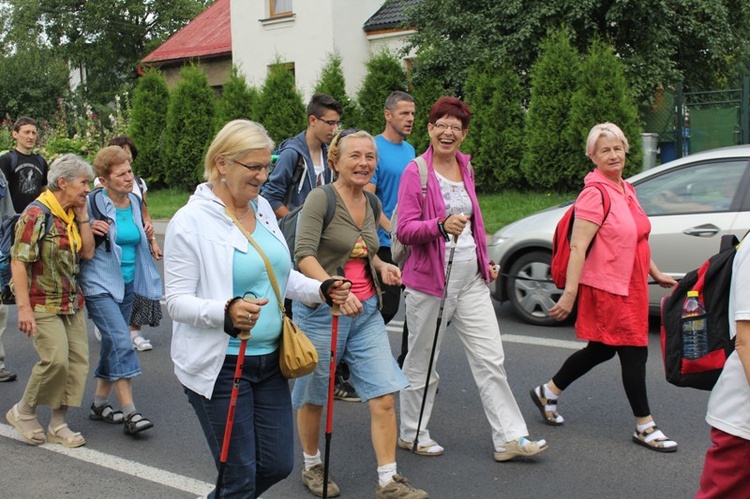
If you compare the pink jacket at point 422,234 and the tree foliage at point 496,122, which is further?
the tree foliage at point 496,122

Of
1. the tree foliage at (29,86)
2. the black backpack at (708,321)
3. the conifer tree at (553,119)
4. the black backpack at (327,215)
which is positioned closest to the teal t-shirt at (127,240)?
the black backpack at (327,215)

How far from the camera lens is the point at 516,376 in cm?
628

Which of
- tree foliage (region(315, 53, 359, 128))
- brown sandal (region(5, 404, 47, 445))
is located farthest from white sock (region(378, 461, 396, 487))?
tree foliage (region(315, 53, 359, 128))

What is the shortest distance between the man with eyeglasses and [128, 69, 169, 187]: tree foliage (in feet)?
58.6

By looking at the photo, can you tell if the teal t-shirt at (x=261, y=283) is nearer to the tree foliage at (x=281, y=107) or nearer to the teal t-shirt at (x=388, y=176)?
the teal t-shirt at (x=388, y=176)

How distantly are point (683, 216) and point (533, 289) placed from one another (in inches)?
57.7

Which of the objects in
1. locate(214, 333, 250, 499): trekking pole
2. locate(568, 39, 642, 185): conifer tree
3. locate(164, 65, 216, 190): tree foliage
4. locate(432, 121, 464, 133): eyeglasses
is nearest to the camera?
locate(214, 333, 250, 499): trekking pole

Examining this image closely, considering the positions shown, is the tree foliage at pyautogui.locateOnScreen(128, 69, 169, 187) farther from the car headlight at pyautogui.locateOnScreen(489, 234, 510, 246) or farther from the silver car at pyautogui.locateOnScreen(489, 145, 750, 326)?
the silver car at pyautogui.locateOnScreen(489, 145, 750, 326)

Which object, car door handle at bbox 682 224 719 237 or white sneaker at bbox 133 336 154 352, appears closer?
car door handle at bbox 682 224 719 237

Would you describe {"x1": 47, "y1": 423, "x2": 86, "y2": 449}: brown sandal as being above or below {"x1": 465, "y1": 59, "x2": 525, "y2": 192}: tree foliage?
below

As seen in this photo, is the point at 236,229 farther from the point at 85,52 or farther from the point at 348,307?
the point at 85,52

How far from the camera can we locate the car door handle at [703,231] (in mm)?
6973

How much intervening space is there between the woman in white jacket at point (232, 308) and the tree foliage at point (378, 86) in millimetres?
16015

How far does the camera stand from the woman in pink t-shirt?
4.80 metres
